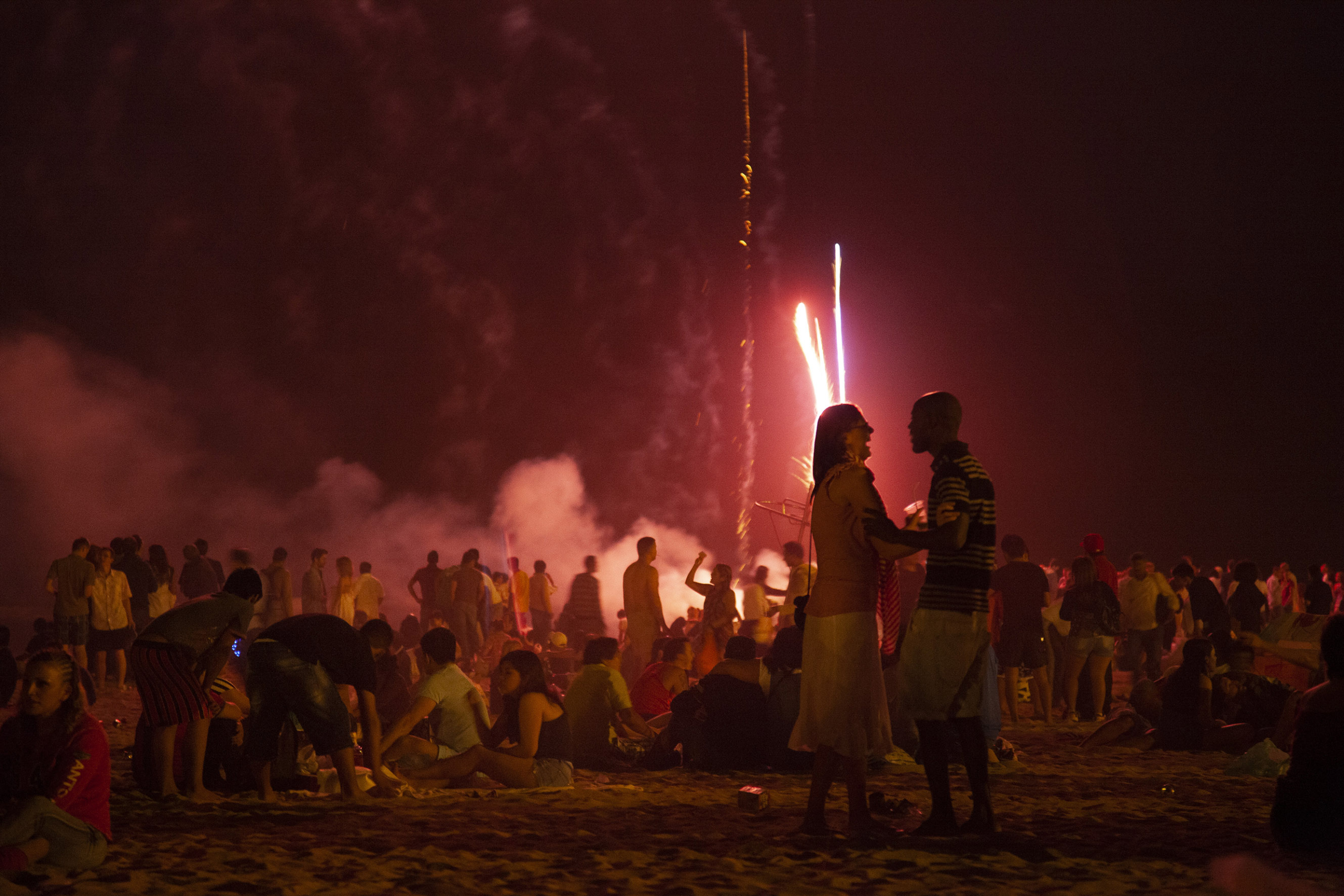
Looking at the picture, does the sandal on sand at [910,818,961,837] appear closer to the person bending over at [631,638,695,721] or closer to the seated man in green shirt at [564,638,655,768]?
the seated man in green shirt at [564,638,655,768]

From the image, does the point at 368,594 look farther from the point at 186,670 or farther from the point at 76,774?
the point at 76,774

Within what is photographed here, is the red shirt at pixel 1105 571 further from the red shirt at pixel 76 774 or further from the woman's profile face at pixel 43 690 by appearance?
the woman's profile face at pixel 43 690

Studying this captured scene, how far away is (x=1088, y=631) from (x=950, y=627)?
6.72 m

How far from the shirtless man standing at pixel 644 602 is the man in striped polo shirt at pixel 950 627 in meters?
7.45

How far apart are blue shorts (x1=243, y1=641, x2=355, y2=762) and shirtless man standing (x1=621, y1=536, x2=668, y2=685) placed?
6172 millimetres

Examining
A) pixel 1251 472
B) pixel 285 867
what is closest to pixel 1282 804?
pixel 285 867

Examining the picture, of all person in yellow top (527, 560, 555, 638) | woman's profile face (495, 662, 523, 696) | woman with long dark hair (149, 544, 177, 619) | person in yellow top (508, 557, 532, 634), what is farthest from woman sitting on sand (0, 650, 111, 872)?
person in yellow top (508, 557, 532, 634)

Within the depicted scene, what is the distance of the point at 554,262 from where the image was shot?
3956 cm

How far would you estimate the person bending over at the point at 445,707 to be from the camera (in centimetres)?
725

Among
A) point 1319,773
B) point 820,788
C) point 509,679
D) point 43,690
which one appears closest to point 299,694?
point 509,679

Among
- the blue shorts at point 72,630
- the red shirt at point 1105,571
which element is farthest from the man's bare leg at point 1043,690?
the blue shorts at point 72,630

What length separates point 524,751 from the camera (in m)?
7.21

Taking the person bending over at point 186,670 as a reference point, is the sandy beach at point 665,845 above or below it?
below

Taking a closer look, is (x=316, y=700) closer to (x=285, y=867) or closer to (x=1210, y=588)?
(x=285, y=867)
